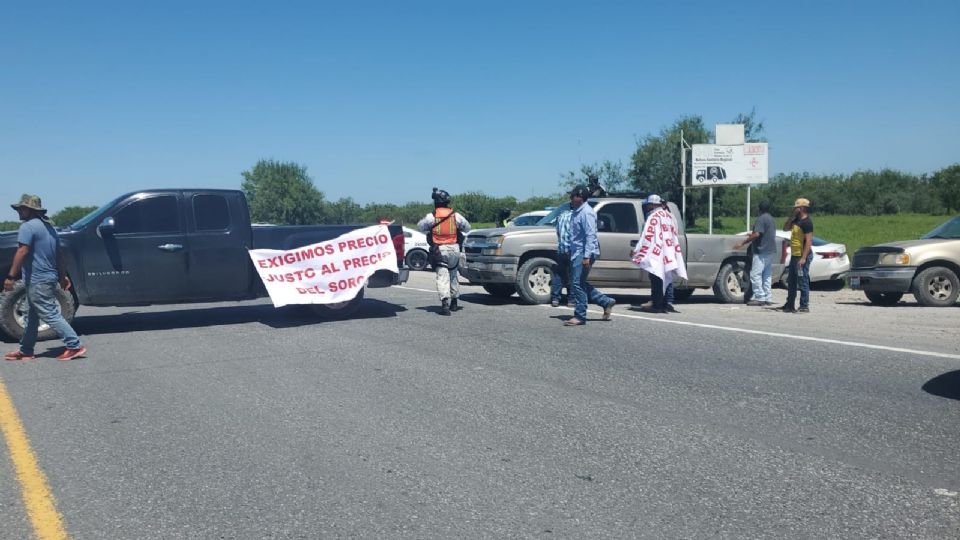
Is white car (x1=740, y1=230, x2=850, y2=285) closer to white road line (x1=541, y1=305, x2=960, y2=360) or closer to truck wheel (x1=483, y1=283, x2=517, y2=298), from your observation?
truck wheel (x1=483, y1=283, x2=517, y2=298)

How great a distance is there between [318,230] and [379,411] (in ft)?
20.2

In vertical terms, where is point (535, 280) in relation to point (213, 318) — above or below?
above

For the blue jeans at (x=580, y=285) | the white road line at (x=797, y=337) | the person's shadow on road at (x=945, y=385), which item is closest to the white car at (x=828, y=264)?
the white road line at (x=797, y=337)

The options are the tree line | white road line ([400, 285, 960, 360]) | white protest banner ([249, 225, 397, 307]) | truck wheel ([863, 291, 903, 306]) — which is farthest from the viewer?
the tree line

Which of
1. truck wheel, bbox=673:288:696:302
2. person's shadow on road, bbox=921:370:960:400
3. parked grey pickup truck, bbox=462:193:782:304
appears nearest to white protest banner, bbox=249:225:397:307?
parked grey pickup truck, bbox=462:193:782:304

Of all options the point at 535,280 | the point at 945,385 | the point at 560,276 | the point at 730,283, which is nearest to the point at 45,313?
the point at 560,276

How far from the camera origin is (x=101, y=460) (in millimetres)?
5098

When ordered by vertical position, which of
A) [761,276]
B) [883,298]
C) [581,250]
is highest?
[581,250]

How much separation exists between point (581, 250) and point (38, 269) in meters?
6.40

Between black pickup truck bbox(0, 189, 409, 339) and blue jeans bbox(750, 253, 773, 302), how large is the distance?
7.25m

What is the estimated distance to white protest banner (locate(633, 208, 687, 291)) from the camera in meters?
12.3

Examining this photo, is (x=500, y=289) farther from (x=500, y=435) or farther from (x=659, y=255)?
(x=500, y=435)

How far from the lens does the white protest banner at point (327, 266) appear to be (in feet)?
36.9

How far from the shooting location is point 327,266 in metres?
11.7
